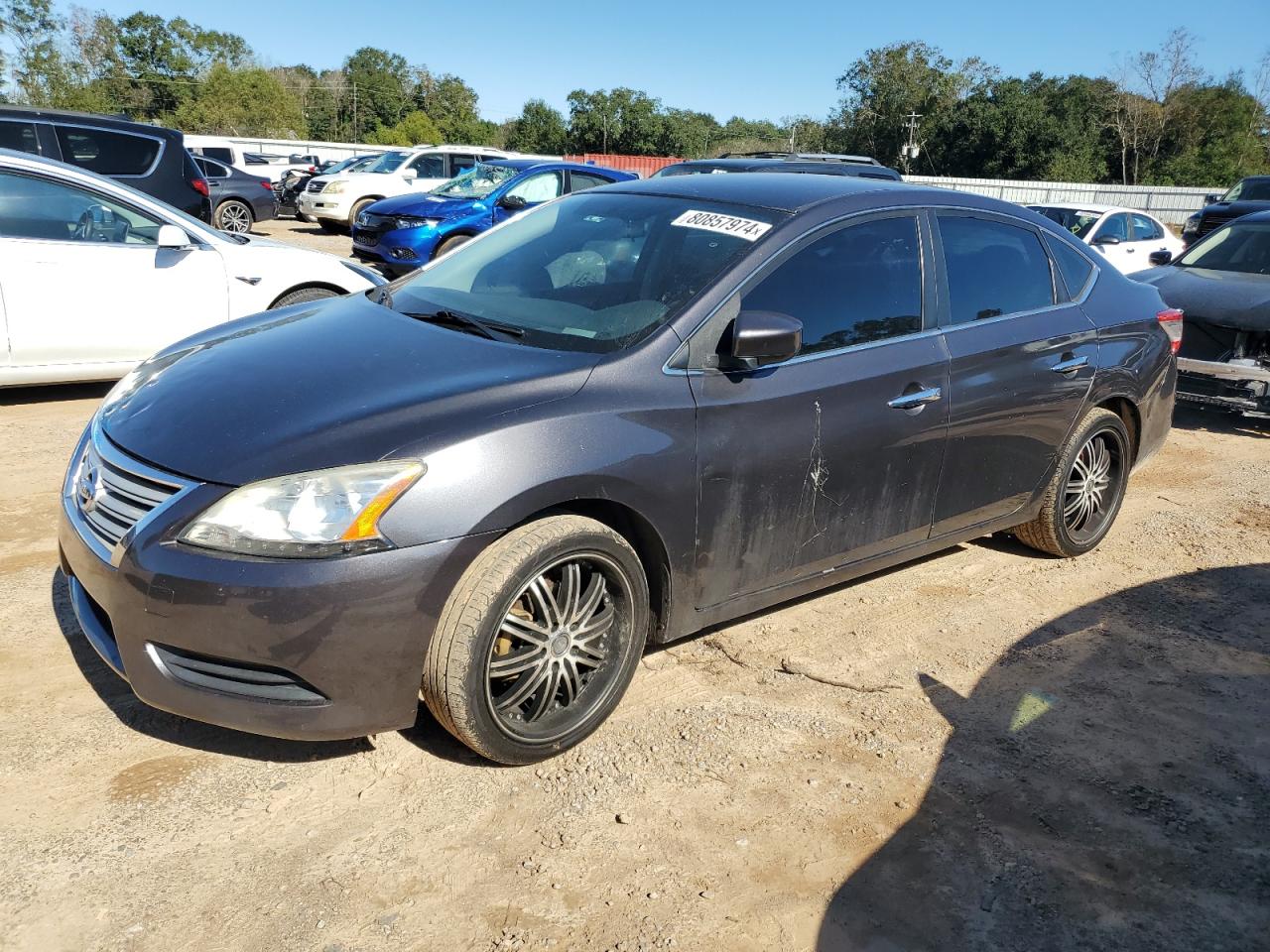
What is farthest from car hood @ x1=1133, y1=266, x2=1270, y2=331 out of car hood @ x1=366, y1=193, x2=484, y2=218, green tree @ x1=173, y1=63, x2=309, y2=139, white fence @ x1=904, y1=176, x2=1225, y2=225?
green tree @ x1=173, y1=63, x2=309, y2=139

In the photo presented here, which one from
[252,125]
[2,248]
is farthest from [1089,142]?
[2,248]

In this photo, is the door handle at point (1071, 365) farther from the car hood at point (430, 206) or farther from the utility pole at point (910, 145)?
the utility pole at point (910, 145)

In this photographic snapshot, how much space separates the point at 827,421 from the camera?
362 centimetres

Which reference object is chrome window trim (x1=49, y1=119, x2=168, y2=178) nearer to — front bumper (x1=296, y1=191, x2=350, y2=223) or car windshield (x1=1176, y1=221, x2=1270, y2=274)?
front bumper (x1=296, y1=191, x2=350, y2=223)

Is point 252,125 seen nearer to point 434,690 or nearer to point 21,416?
point 21,416

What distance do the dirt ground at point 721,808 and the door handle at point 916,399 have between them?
1.00 metres

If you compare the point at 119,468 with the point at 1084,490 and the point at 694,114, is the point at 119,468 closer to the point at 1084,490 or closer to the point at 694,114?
the point at 1084,490

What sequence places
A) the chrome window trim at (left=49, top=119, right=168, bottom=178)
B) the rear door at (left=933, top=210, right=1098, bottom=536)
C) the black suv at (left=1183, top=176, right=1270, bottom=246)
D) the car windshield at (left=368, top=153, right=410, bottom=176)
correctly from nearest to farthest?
the rear door at (left=933, top=210, right=1098, bottom=536), the chrome window trim at (left=49, top=119, right=168, bottom=178), the black suv at (left=1183, top=176, right=1270, bottom=246), the car windshield at (left=368, top=153, right=410, bottom=176)

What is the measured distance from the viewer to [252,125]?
63094mm

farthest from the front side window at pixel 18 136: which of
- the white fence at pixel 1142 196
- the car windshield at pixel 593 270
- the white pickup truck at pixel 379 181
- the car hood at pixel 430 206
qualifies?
the white fence at pixel 1142 196

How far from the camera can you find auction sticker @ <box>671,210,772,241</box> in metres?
3.65

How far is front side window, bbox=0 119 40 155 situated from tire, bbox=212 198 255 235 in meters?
7.83

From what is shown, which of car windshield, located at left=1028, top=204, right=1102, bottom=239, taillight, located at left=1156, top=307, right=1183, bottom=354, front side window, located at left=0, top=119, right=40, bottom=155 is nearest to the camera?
taillight, located at left=1156, top=307, right=1183, bottom=354

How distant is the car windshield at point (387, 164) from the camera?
66.6ft
